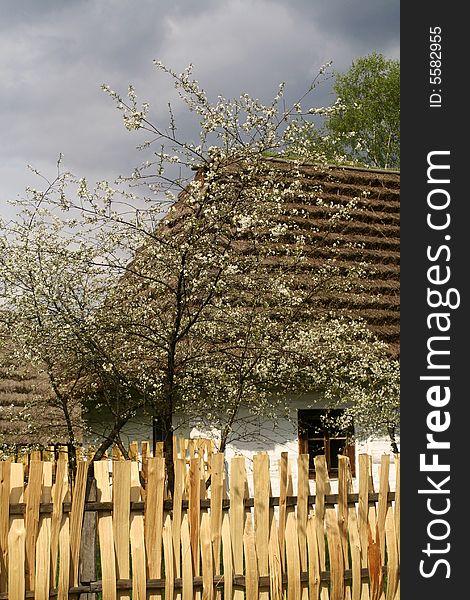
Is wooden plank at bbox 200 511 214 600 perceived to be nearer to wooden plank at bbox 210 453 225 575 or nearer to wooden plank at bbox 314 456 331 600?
wooden plank at bbox 210 453 225 575

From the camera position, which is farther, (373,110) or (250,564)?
(373,110)

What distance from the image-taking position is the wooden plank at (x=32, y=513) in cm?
385

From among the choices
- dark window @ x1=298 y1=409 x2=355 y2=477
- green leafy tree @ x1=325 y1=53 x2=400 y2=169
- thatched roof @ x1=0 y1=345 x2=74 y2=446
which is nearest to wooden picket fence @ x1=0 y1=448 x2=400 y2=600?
thatched roof @ x1=0 y1=345 x2=74 y2=446

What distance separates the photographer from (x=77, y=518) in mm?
3912

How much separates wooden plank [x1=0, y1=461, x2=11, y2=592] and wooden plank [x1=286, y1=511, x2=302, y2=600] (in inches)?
60.6

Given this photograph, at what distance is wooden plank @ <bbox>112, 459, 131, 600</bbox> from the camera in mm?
3941

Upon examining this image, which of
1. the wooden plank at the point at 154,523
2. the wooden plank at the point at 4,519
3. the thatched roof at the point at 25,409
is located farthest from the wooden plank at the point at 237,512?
the thatched roof at the point at 25,409

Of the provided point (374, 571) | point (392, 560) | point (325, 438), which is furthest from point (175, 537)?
point (325, 438)

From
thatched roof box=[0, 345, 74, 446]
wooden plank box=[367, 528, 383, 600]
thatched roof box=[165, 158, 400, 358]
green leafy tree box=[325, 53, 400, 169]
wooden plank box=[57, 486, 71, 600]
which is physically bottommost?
wooden plank box=[367, 528, 383, 600]

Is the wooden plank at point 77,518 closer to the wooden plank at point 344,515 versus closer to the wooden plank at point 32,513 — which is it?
the wooden plank at point 32,513

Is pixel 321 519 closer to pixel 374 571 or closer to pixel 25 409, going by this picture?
pixel 374 571

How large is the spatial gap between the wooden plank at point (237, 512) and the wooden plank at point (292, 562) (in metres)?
0.28

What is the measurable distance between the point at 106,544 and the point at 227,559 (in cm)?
67

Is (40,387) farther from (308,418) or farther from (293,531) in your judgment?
(293,531)
